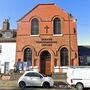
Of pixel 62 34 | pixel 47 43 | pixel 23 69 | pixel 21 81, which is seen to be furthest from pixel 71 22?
pixel 21 81

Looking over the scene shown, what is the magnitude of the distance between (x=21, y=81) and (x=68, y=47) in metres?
13.6

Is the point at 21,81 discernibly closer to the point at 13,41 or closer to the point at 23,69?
the point at 23,69

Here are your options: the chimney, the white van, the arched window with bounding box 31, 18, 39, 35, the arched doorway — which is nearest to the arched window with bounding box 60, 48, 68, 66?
the arched doorway

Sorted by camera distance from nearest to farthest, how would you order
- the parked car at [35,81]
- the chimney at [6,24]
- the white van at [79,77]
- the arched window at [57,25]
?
1. the white van at [79,77]
2. the parked car at [35,81]
3. the arched window at [57,25]
4. the chimney at [6,24]

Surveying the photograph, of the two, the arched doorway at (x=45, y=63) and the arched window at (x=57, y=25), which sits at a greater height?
the arched window at (x=57, y=25)

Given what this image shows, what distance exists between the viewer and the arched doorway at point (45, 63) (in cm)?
3719

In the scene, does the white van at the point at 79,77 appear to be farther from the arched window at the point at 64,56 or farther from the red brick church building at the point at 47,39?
the arched window at the point at 64,56

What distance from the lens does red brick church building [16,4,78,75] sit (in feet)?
120

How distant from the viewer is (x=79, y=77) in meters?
23.0

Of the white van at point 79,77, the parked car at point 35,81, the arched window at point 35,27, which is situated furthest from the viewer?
the arched window at point 35,27

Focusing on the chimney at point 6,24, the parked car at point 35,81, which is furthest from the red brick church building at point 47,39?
the parked car at point 35,81

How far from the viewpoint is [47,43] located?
121 ft

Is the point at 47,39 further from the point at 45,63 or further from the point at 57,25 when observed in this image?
the point at 45,63

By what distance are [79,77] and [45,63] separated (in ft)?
48.2
